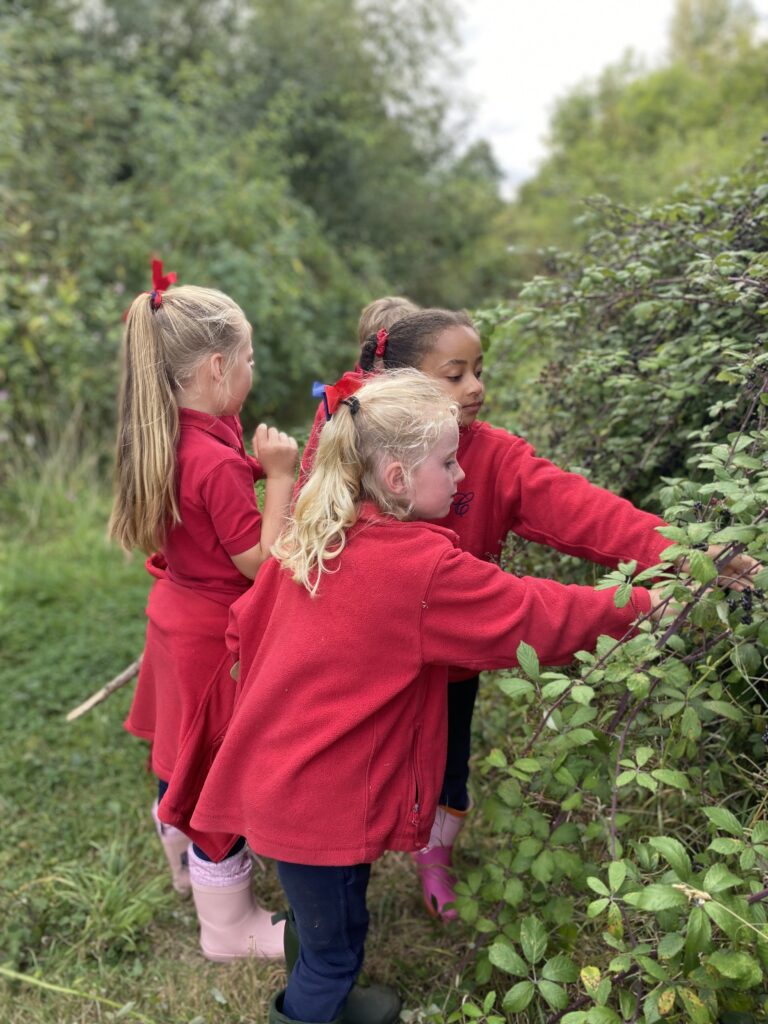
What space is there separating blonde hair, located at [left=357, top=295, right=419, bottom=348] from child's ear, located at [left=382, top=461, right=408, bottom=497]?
72cm

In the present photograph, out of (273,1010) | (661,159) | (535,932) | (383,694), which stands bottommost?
(273,1010)

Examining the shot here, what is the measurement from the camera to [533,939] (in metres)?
1.70

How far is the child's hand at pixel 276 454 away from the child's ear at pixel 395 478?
398 mm

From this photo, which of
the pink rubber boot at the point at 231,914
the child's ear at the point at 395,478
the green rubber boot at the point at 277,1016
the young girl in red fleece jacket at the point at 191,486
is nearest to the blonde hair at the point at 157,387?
the young girl in red fleece jacket at the point at 191,486

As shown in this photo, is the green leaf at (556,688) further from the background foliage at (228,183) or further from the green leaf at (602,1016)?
the background foliage at (228,183)

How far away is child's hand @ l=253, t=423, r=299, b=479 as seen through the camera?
6.61 ft

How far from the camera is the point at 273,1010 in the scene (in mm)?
1891

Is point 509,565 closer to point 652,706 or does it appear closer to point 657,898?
point 652,706

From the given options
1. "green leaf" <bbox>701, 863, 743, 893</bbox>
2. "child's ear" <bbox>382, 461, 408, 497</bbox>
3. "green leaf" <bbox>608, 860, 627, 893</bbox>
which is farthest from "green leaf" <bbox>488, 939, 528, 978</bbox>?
"child's ear" <bbox>382, 461, 408, 497</bbox>

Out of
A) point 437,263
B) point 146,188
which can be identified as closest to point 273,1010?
point 146,188

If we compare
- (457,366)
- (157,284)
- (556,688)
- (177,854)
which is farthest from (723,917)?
(157,284)

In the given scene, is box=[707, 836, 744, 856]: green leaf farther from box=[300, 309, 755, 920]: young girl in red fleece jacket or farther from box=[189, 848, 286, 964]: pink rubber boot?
box=[189, 848, 286, 964]: pink rubber boot

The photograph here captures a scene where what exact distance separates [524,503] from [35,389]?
4.78m

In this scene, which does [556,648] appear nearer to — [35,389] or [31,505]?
[31,505]
